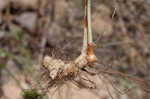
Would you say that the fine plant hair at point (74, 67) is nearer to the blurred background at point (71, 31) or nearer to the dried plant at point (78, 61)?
the dried plant at point (78, 61)

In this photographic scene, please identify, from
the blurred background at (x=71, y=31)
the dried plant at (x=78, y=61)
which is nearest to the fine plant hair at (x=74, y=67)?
the dried plant at (x=78, y=61)

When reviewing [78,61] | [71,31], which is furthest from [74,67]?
[71,31]

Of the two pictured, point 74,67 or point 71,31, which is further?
point 71,31

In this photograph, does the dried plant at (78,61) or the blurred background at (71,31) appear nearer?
the dried plant at (78,61)

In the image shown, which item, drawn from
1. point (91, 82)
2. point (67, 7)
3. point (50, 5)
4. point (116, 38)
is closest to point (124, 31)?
point (116, 38)

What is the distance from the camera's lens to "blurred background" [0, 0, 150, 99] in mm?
1644

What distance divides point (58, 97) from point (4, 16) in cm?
102

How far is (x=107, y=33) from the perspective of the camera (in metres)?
1.93

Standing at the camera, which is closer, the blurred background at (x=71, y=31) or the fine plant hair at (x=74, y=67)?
the fine plant hair at (x=74, y=67)

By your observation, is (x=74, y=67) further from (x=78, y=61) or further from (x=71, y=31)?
(x=71, y=31)

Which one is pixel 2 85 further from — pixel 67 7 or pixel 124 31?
pixel 124 31

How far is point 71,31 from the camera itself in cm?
180

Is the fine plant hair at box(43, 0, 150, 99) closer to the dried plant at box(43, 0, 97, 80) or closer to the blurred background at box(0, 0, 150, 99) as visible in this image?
the dried plant at box(43, 0, 97, 80)

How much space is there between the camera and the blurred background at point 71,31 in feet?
5.39
